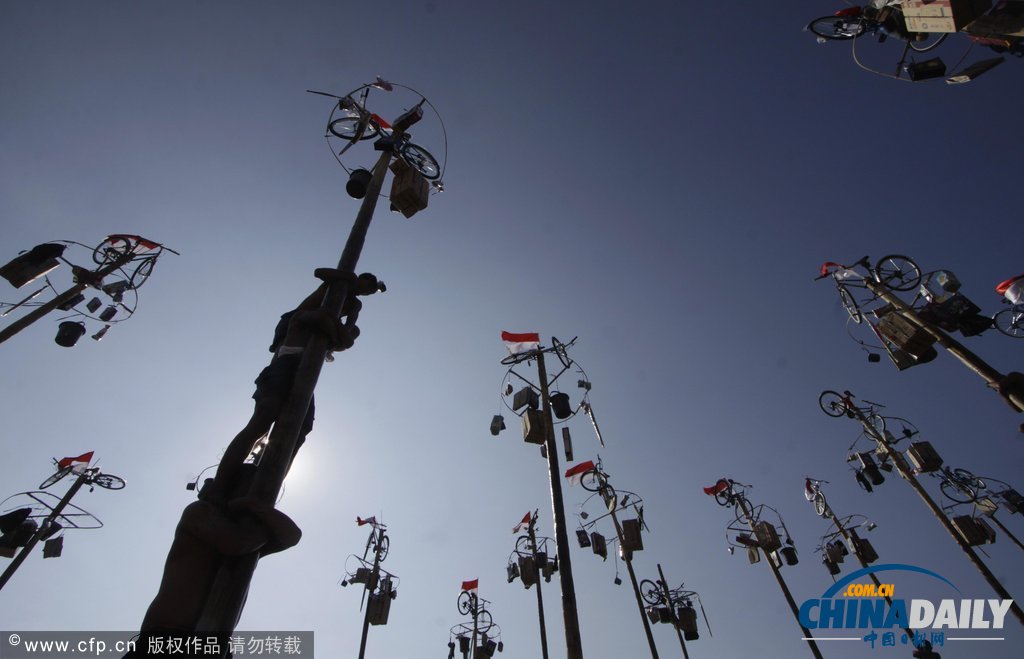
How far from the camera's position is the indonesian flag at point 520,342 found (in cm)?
1129

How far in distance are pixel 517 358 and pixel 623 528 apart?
19.8 ft

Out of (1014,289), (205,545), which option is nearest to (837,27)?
(1014,289)

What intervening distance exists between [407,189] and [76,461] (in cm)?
1635

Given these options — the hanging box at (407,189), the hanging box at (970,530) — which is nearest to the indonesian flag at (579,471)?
the hanging box at (970,530)

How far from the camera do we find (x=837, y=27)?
29.4 ft

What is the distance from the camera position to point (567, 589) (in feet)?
20.3

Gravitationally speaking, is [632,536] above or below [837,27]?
below

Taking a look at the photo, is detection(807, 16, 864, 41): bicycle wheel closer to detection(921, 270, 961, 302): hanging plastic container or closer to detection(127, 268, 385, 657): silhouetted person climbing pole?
detection(921, 270, 961, 302): hanging plastic container

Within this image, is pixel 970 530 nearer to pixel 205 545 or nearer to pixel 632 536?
pixel 632 536

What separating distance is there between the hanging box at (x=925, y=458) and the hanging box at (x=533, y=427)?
1023cm

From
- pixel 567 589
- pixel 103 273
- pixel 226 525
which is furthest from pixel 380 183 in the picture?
pixel 103 273

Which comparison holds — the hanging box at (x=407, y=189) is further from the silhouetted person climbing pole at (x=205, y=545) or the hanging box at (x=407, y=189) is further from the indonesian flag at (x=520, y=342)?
the indonesian flag at (x=520, y=342)

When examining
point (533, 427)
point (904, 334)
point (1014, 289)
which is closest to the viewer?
point (1014, 289)

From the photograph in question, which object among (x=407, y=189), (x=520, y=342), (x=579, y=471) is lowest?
(x=407, y=189)
